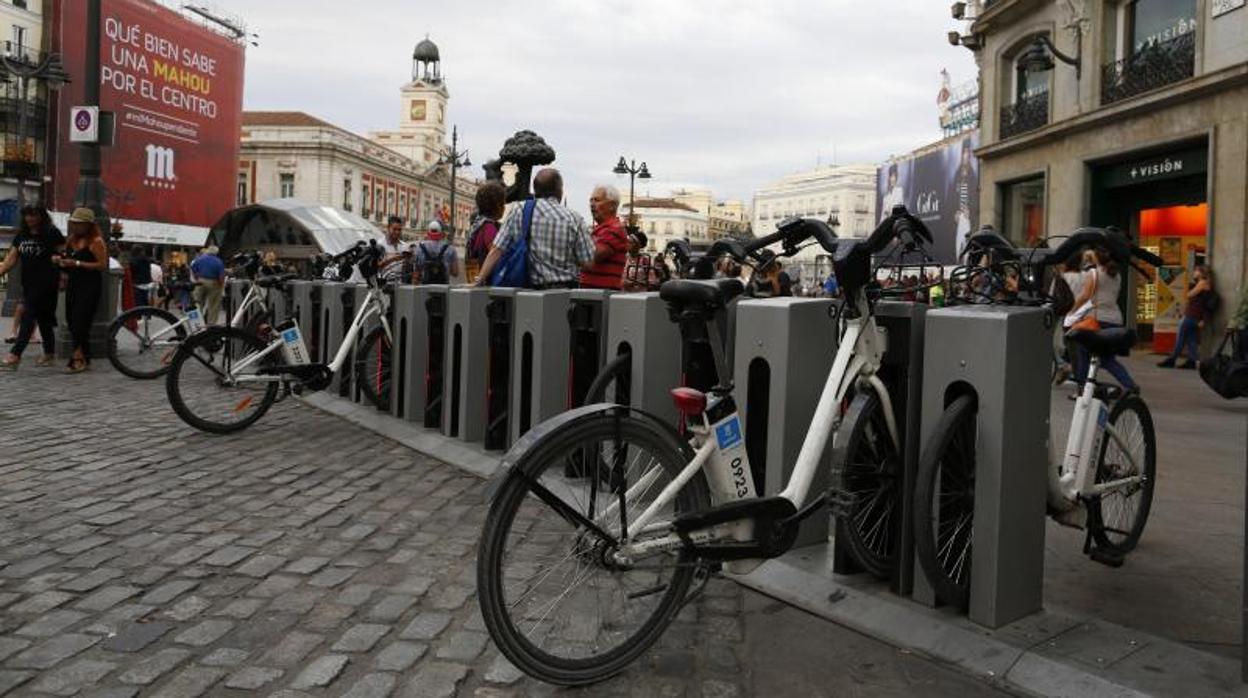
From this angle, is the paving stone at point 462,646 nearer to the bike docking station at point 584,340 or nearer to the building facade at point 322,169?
the bike docking station at point 584,340

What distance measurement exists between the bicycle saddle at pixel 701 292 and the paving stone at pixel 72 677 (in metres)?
2.00

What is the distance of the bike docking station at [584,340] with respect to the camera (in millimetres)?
5285

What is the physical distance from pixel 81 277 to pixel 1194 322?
15751mm

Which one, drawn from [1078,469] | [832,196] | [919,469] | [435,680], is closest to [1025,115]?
[1078,469]

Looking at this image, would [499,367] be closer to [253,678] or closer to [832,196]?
[253,678]

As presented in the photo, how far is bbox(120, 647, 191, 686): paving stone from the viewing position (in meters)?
2.69

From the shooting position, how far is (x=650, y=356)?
4617 millimetres

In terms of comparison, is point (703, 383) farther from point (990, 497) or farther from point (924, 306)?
point (990, 497)

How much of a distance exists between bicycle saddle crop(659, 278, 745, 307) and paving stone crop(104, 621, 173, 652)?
1961 millimetres

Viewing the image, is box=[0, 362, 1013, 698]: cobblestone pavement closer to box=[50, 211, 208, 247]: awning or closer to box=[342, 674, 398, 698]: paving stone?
box=[342, 674, 398, 698]: paving stone

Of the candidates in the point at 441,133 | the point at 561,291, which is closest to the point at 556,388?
the point at 561,291

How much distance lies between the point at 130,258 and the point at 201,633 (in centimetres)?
1955

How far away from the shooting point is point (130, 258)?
65.9ft

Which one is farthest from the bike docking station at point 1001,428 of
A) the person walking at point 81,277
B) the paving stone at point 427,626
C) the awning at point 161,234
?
the awning at point 161,234
